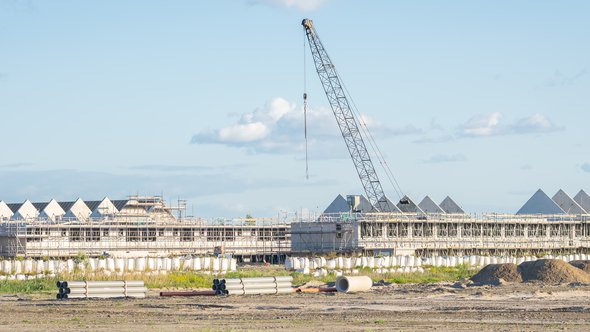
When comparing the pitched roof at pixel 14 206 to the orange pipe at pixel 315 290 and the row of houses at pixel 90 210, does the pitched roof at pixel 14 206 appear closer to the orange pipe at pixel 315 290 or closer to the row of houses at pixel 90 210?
the row of houses at pixel 90 210

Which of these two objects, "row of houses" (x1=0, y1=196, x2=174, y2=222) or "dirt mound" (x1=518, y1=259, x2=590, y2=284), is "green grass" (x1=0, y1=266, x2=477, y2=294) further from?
"row of houses" (x1=0, y1=196, x2=174, y2=222)

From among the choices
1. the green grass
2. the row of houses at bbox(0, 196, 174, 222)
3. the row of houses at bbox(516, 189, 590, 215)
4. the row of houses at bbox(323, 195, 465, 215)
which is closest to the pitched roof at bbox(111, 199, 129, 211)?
the row of houses at bbox(0, 196, 174, 222)

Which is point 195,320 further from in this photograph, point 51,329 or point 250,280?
point 250,280

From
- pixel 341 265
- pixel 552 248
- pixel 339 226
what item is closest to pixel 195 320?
pixel 341 265

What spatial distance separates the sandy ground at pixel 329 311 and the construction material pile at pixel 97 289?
1040 mm

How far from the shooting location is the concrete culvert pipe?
172ft

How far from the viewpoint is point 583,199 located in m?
179

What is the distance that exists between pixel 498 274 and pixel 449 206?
112m

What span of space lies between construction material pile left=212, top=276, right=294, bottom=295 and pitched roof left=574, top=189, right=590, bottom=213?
13286 centimetres

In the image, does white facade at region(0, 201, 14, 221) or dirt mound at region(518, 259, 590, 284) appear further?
white facade at region(0, 201, 14, 221)

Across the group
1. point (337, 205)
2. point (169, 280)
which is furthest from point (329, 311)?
point (337, 205)

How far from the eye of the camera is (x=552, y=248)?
147250 millimetres

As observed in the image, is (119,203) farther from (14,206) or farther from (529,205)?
(529,205)

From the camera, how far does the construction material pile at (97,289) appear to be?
1905 inches
